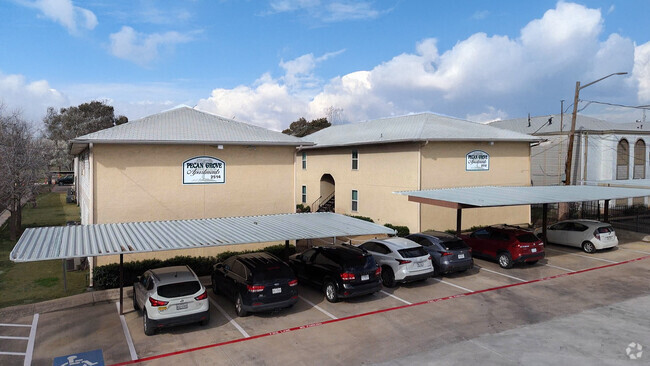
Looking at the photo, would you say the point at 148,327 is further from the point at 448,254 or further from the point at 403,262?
the point at 448,254

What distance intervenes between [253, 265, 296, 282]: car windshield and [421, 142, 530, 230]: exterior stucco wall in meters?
12.2

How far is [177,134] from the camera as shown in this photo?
17.1m

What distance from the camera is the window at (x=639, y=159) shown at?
121ft

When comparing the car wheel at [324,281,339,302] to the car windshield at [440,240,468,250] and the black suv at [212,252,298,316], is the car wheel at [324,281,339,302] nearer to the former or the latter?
the black suv at [212,252,298,316]

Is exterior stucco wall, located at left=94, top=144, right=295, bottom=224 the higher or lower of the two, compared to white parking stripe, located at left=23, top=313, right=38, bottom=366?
higher

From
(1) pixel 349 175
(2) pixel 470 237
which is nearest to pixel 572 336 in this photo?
(2) pixel 470 237

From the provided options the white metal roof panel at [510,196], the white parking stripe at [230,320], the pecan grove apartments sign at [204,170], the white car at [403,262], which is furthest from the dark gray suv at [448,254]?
the pecan grove apartments sign at [204,170]

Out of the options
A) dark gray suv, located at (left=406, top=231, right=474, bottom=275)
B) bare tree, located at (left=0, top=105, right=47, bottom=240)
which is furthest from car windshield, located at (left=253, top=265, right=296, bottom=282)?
bare tree, located at (left=0, top=105, right=47, bottom=240)

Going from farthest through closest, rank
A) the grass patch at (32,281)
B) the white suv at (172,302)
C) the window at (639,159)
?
the window at (639,159)
the grass patch at (32,281)
the white suv at (172,302)

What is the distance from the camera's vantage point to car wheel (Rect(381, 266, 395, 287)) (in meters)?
14.3

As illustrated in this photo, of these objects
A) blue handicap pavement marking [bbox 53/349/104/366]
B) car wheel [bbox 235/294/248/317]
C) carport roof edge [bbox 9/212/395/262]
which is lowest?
blue handicap pavement marking [bbox 53/349/104/366]

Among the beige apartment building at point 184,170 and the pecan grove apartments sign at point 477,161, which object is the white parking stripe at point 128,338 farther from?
the pecan grove apartments sign at point 477,161

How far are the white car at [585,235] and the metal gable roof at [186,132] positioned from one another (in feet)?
44.8

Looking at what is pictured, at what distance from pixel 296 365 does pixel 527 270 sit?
38.5 ft
